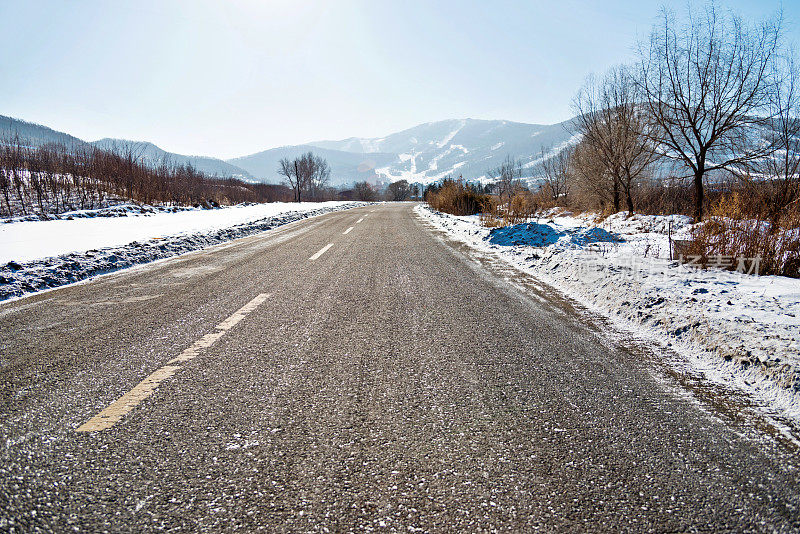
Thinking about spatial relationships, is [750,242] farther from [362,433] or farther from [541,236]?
[362,433]

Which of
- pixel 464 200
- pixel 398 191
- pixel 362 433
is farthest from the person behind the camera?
pixel 398 191

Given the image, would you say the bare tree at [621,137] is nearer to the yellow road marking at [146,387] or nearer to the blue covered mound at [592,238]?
the blue covered mound at [592,238]

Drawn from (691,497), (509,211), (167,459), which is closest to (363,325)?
(167,459)

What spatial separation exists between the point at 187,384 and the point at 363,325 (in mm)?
1560

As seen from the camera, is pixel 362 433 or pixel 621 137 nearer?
pixel 362 433

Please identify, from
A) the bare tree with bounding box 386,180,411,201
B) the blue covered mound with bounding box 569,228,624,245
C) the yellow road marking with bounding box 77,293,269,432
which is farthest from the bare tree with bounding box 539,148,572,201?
the bare tree with bounding box 386,180,411,201

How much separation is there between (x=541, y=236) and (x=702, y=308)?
582 centimetres

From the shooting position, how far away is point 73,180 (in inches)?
914

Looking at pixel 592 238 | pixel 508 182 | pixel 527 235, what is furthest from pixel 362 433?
pixel 508 182

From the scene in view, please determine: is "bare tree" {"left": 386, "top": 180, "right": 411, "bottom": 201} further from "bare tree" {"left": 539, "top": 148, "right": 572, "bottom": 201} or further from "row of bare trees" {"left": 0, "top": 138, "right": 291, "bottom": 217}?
"row of bare trees" {"left": 0, "top": 138, "right": 291, "bottom": 217}

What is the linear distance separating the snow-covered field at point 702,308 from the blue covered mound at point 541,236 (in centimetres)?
135

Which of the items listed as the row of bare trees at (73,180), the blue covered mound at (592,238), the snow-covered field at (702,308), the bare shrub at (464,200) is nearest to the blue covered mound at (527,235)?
the blue covered mound at (592,238)

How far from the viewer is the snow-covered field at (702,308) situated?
8.29 ft

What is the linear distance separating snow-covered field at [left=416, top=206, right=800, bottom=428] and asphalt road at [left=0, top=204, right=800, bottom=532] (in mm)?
488
